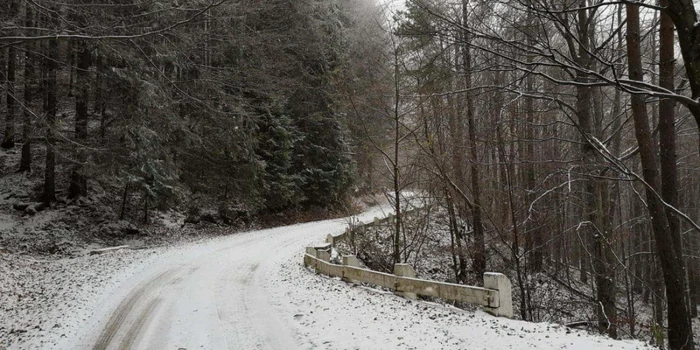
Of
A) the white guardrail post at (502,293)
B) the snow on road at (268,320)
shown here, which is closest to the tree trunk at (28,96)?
the snow on road at (268,320)

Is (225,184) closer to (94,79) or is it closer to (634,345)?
(94,79)

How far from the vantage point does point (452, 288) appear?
23.4 ft

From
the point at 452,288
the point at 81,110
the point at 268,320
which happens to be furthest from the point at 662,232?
the point at 81,110

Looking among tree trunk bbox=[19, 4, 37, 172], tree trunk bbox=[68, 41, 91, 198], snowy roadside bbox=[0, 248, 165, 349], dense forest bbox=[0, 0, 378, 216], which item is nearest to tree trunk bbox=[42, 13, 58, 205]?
dense forest bbox=[0, 0, 378, 216]

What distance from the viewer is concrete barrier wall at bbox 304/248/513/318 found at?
661 centimetres

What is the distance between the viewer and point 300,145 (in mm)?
28391

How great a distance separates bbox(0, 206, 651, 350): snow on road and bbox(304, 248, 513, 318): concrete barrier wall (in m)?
0.20

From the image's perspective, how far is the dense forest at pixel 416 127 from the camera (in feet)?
22.9

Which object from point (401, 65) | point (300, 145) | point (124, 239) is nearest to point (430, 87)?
point (401, 65)

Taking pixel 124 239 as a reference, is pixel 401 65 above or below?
above

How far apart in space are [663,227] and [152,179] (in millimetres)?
17319

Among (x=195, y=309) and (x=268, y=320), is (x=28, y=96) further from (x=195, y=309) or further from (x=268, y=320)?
(x=268, y=320)

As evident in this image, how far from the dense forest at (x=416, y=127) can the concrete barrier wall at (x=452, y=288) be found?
2.01m

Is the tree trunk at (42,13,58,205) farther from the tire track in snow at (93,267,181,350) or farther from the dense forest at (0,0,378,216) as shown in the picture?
the tire track in snow at (93,267,181,350)
